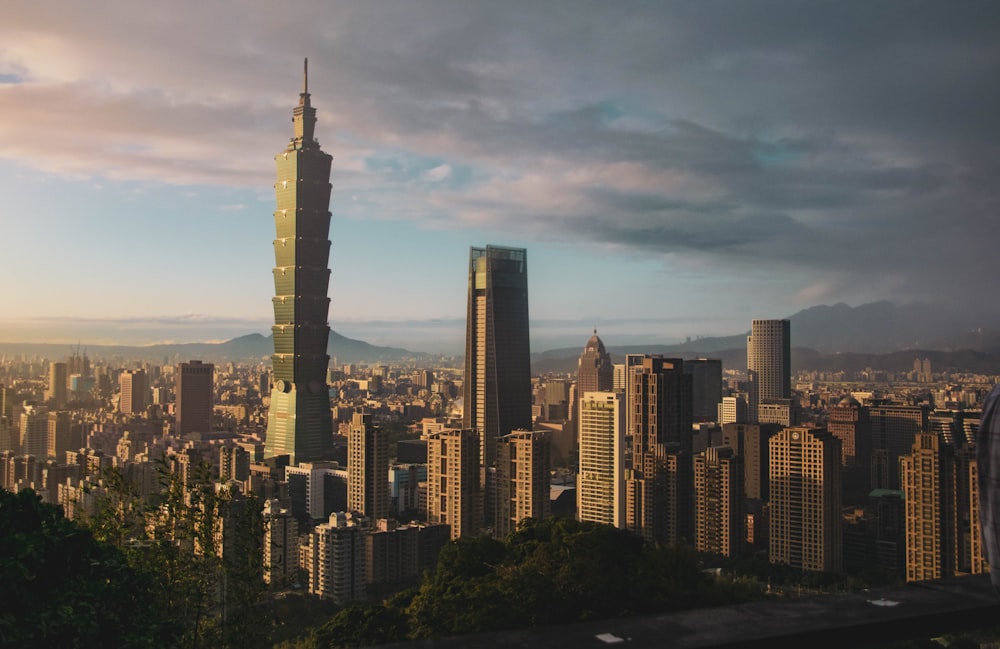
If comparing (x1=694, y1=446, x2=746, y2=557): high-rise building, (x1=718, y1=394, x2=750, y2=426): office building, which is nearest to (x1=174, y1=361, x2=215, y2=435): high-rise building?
(x1=718, y1=394, x2=750, y2=426): office building

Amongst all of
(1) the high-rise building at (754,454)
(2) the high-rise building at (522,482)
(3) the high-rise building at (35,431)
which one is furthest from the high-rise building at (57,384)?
(1) the high-rise building at (754,454)

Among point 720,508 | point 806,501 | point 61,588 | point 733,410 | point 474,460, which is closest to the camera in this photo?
point 61,588

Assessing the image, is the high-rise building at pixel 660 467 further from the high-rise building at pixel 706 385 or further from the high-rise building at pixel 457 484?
the high-rise building at pixel 706 385

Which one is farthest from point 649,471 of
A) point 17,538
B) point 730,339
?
point 17,538

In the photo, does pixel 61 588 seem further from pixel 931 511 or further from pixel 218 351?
pixel 218 351

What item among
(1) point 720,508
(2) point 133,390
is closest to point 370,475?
(1) point 720,508

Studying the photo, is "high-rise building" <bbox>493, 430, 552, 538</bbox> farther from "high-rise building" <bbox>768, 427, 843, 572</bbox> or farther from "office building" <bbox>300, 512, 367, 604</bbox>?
"high-rise building" <bbox>768, 427, 843, 572</bbox>

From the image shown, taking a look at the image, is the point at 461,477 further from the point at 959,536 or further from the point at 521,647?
the point at 521,647

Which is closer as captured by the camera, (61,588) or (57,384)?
(61,588)
